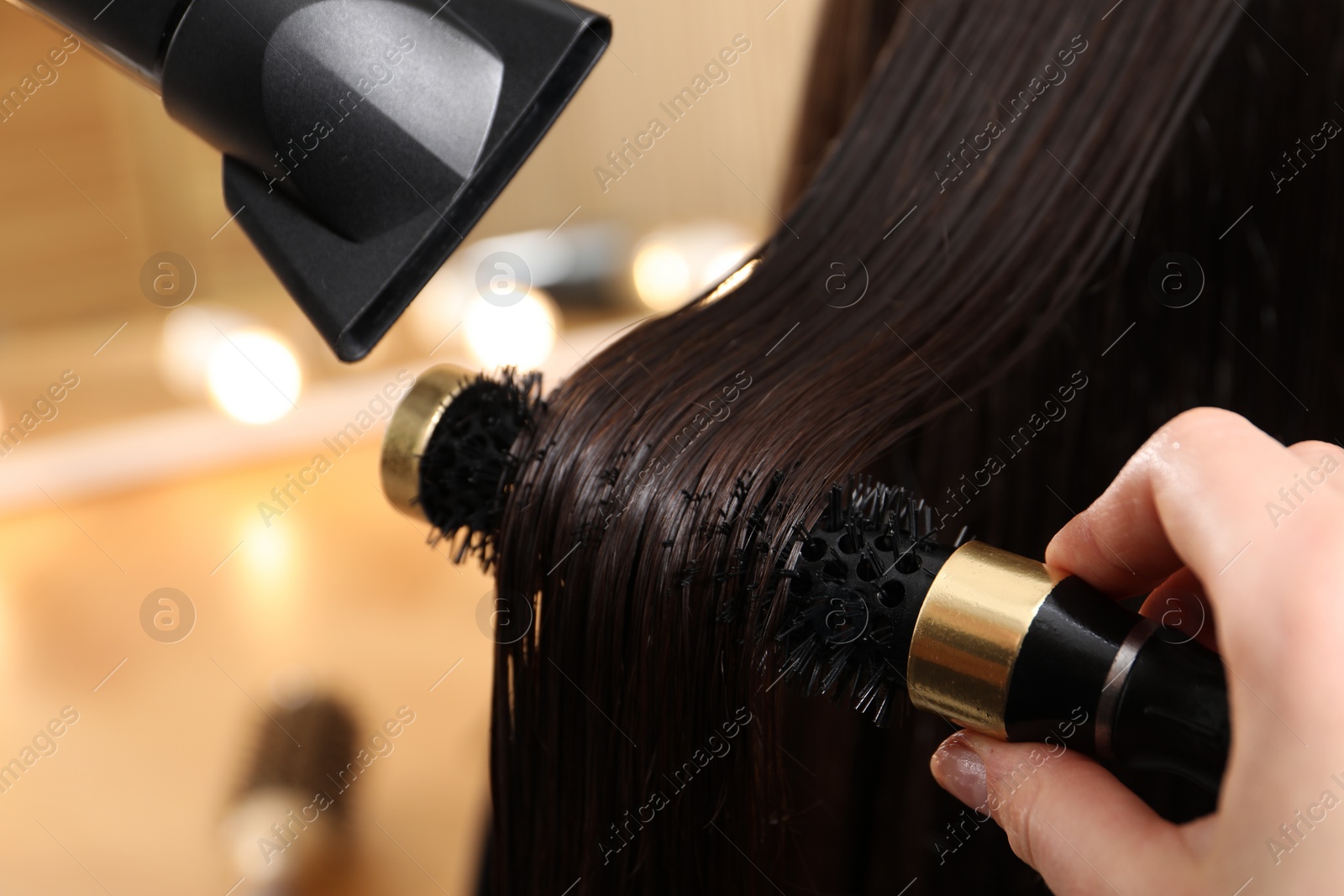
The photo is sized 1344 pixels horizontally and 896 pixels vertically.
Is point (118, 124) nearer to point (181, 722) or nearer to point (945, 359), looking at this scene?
point (181, 722)

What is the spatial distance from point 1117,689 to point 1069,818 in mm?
33

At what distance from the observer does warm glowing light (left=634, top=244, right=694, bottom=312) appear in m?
1.54

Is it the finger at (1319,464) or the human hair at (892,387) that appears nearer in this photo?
the finger at (1319,464)

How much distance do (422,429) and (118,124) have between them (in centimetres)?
104

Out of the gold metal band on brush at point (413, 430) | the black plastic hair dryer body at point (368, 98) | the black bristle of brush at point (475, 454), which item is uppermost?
the black plastic hair dryer body at point (368, 98)

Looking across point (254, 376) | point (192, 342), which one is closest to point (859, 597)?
point (254, 376)

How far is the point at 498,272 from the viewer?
1473 mm

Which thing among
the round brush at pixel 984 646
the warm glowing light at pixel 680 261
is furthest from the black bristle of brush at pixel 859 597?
the warm glowing light at pixel 680 261

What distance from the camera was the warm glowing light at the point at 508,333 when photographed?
1.32 metres

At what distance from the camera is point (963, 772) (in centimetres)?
27

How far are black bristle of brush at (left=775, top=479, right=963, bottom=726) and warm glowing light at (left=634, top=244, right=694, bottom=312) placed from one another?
1270mm

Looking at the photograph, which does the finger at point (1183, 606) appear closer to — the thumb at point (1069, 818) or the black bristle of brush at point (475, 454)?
the thumb at point (1069, 818)

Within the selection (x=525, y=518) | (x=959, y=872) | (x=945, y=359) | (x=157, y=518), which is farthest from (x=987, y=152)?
(x=157, y=518)

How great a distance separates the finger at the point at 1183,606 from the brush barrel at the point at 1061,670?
36 mm
